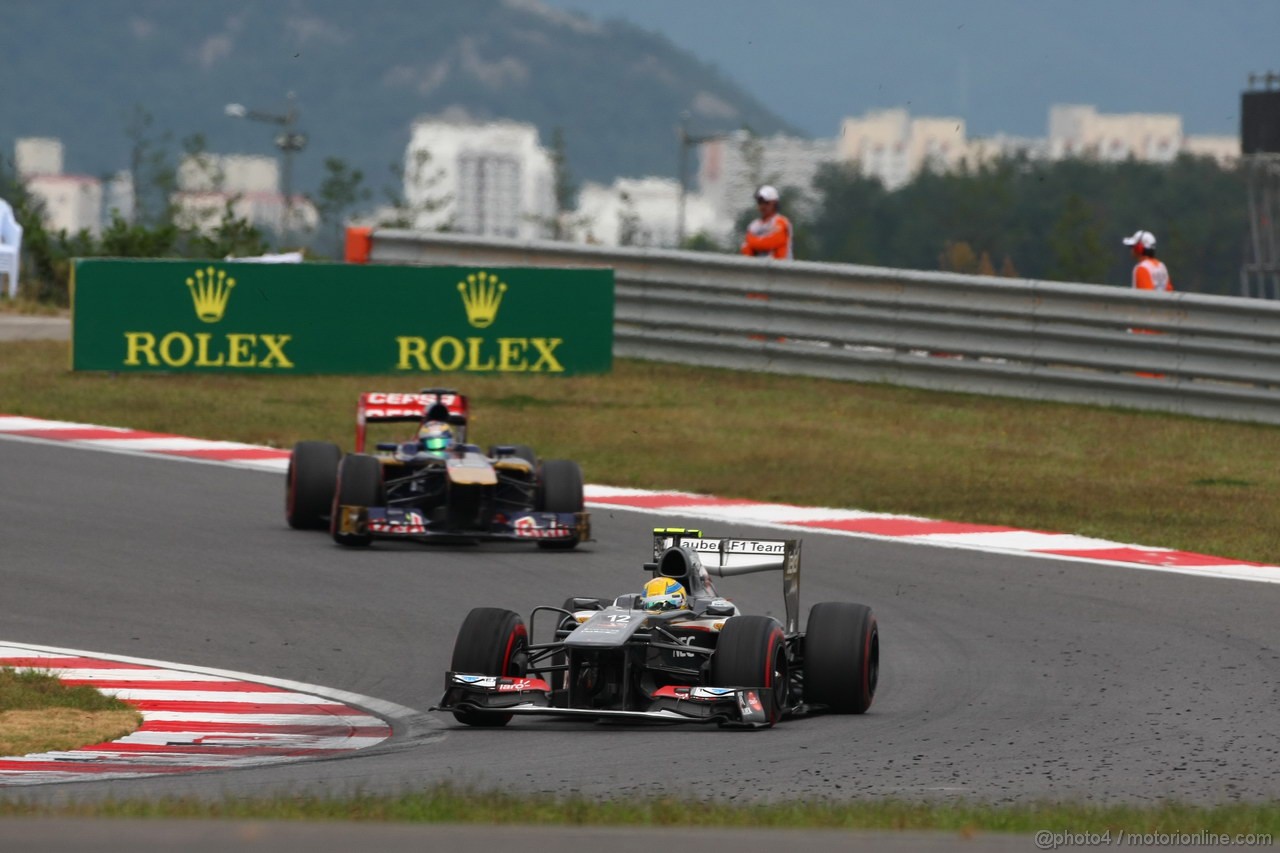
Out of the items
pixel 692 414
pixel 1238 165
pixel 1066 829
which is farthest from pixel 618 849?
pixel 1238 165

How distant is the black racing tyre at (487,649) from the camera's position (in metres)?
8.08

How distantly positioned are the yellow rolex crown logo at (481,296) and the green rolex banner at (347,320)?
0.01 meters

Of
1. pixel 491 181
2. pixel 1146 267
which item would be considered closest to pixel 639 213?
pixel 491 181

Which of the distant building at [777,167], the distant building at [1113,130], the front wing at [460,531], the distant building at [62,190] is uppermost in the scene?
the distant building at [62,190]

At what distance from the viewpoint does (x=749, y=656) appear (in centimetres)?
792

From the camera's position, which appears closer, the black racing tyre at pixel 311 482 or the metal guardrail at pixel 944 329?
the black racing tyre at pixel 311 482

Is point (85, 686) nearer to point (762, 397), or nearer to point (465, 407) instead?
point (465, 407)

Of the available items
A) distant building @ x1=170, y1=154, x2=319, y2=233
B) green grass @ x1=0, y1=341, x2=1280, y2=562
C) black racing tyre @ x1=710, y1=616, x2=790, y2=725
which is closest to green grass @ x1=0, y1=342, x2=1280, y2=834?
green grass @ x1=0, y1=341, x2=1280, y2=562

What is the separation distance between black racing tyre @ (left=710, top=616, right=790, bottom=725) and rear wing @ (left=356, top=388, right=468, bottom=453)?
17.6 feet

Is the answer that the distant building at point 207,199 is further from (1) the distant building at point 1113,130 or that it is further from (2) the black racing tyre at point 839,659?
(2) the black racing tyre at point 839,659

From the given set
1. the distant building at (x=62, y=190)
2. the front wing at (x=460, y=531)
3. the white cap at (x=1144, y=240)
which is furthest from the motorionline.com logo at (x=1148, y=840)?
the distant building at (x=62, y=190)

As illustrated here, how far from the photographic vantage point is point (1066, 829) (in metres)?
5.34

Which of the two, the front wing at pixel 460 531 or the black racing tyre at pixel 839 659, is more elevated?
the front wing at pixel 460 531

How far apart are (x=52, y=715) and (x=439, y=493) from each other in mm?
5058
